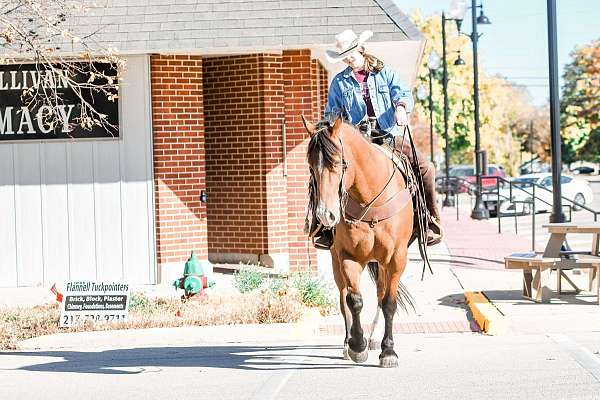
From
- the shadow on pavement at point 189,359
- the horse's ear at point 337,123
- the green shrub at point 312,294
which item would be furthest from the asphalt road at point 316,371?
the horse's ear at point 337,123

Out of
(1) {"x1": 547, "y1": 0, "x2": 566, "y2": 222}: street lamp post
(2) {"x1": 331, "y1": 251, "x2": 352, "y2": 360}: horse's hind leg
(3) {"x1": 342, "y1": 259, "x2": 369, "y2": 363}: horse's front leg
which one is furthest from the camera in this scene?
(1) {"x1": 547, "y1": 0, "x2": 566, "y2": 222}: street lamp post

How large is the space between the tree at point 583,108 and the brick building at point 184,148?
7194cm

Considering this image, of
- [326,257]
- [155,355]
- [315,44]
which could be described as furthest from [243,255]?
[155,355]

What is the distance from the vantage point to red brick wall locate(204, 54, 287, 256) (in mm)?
17594

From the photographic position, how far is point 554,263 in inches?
520

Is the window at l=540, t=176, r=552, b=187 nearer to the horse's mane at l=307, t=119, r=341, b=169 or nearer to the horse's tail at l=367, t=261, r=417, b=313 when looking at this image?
the horse's tail at l=367, t=261, r=417, b=313

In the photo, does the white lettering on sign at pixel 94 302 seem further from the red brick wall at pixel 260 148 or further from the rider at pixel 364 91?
the red brick wall at pixel 260 148

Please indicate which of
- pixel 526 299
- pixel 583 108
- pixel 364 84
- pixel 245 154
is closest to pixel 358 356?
pixel 364 84

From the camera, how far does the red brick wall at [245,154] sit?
57.7ft

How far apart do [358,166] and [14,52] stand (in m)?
7.72

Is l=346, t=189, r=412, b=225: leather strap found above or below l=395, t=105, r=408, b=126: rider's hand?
below

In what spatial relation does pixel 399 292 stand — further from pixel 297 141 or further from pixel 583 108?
pixel 583 108

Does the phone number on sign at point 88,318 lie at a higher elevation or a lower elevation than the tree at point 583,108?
lower

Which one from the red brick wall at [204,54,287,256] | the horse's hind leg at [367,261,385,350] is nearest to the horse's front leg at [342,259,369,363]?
the horse's hind leg at [367,261,385,350]
